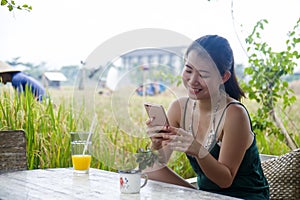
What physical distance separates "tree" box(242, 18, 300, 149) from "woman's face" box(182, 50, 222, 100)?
5.11ft

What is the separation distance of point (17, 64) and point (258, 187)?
1.82 m

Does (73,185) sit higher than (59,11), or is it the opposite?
(59,11)

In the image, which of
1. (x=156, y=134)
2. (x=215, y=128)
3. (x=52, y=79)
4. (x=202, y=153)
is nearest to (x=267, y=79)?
(x=52, y=79)

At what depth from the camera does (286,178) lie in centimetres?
228

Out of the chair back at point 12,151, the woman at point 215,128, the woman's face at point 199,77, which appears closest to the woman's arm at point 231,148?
the woman at point 215,128

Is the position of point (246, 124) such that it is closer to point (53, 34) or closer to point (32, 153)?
point (32, 153)

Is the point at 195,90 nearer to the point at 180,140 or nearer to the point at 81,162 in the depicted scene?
the point at 180,140

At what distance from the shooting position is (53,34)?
3061 millimetres

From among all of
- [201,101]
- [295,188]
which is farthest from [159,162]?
[295,188]

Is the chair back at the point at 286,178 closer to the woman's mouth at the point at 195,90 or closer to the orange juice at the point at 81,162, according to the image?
the woman's mouth at the point at 195,90

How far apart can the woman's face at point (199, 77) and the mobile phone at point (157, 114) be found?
0.65 feet

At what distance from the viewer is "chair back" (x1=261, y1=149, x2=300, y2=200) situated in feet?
7.43

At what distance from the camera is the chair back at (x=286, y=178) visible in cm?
226

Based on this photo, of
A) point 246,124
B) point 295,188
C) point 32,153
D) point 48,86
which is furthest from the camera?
point 48,86
